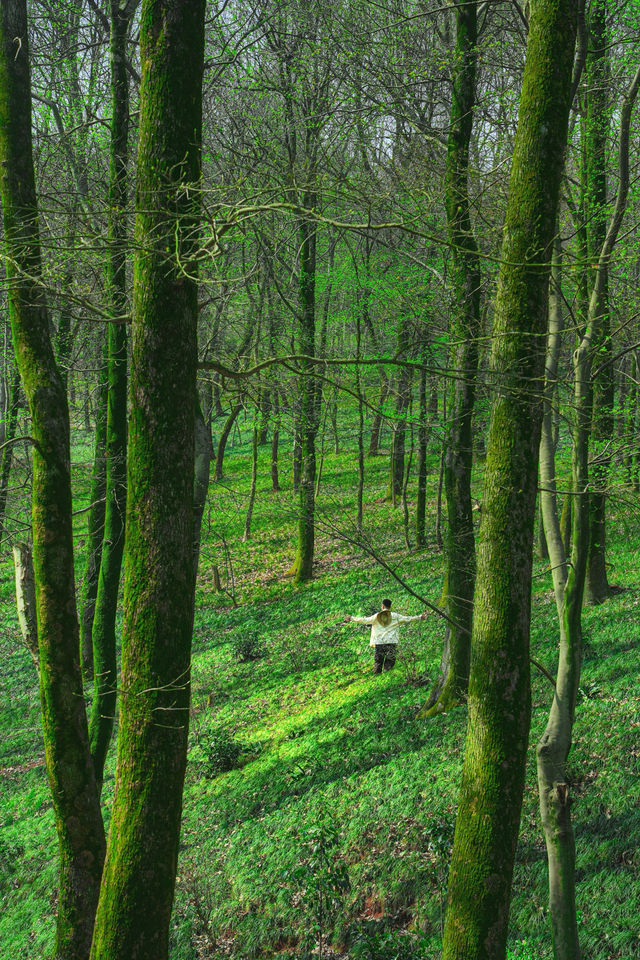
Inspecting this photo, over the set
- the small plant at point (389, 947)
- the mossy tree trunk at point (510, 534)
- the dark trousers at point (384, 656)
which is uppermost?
the mossy tree trunk at point (510, 534)

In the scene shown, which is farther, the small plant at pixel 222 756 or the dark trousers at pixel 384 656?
the dark trousers at pixel 384 656

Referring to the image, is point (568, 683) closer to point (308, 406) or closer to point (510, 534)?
point (510, 534)

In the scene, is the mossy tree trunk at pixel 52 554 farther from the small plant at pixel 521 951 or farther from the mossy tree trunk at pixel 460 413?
the mossy tree trunk at pixel 460 413

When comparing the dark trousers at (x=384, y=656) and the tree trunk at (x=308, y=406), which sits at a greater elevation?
the tree trunk at (x=308, y=406)

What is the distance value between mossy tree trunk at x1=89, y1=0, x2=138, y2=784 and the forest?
0.14 feet

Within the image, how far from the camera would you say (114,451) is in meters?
8.88

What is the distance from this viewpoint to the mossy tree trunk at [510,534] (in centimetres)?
377

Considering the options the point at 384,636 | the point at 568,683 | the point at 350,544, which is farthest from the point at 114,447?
the point at 568,683

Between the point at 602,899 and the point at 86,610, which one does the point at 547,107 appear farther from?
the point at 86,610

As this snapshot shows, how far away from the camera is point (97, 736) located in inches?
316

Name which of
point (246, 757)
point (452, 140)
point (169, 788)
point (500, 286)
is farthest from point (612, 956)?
point (452, 140)

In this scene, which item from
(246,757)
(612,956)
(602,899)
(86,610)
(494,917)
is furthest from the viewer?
(86,610)

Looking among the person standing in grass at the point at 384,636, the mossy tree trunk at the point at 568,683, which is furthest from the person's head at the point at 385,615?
the mossy tree trunk at the point at 568,683

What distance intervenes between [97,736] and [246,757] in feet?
12.6
